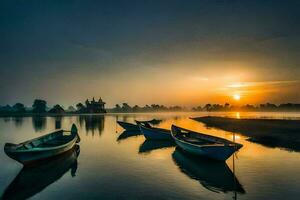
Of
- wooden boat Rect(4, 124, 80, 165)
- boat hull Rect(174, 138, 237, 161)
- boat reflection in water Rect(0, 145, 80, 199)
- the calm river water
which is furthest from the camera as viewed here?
boat hull Rect(174, 138, 237, 161)

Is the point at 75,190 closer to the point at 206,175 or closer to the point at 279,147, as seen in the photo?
the point at 206,175

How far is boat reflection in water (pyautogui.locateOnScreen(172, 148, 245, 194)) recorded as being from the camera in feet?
52.9

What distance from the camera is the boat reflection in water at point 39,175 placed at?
610 inches

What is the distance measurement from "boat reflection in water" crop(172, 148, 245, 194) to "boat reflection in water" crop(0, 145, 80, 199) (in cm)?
991

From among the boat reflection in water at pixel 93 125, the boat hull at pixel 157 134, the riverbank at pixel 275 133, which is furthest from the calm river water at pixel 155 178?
the boat reflection in water at pixel 93 125

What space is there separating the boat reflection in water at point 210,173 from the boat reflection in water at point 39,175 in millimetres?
9912

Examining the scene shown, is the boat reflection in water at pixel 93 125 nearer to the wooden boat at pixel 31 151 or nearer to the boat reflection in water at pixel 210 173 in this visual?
the wooden boat at pixel 31 151

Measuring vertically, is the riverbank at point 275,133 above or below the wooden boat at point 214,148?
below

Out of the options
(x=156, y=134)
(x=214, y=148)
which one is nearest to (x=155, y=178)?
(x=214, y=148)

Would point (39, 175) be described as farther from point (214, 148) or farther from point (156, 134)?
point (156, 134)

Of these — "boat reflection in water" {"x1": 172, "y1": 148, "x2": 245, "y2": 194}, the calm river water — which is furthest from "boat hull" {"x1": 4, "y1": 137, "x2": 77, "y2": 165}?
"boat reflection in water" {"x1": 172, "y1": 148, "x2": 245, "y2": 194}

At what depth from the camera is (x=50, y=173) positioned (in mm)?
20000

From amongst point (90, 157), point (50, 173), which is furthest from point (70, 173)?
point (90, 157)

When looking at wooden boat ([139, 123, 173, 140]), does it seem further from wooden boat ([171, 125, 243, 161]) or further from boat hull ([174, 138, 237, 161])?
boat hull ([174, 138, 237, 161])
